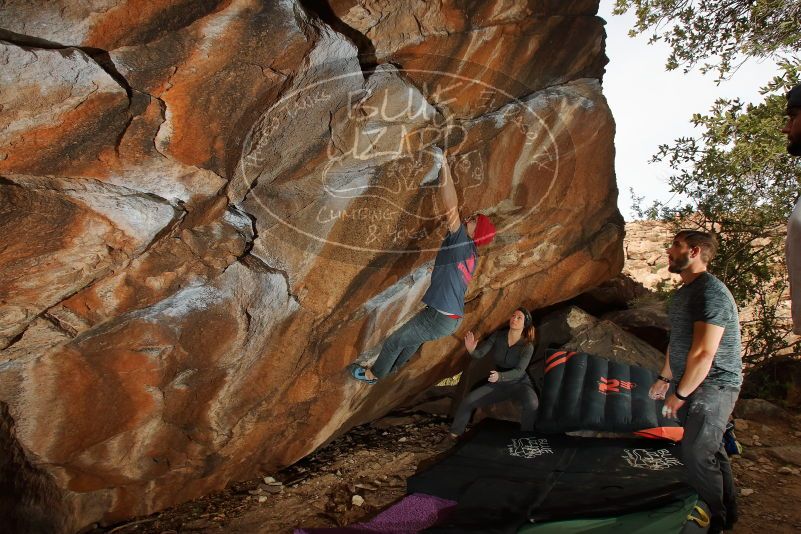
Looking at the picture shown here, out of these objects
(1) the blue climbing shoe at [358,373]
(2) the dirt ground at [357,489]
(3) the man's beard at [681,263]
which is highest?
(3) the man's beard at [681,263]

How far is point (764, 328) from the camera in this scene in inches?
249

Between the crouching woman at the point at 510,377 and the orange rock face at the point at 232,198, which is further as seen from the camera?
the crouching woman at the point at 510,377

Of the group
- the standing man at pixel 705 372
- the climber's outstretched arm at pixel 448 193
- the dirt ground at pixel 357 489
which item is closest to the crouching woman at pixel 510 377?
the dirt ground at pixel 357 489

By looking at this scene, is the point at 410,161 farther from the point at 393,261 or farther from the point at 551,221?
the point at 551,221

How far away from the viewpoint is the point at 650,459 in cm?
372

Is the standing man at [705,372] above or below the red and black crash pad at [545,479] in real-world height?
above

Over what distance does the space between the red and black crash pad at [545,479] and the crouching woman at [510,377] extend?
0.27 metres

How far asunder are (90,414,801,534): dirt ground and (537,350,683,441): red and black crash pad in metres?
0.83

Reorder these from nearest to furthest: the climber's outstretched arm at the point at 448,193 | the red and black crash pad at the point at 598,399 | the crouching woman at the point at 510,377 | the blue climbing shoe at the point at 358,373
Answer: the climber's outstretched arm at the point at 448,193 < the blue climbing shoe at the point at 358,373 < the red and black crash pad at the point at 598,399 < the crouching woman at the point at 510,377

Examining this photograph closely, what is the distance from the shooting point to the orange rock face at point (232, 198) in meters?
2.32

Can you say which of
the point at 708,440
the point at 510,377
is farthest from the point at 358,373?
the point at 708,440

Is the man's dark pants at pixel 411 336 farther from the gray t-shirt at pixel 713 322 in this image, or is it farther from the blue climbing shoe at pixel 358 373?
the gray t-shirt at pixel 713 322

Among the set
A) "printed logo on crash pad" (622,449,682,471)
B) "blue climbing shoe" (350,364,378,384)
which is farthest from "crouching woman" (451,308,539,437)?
"blue climbing shoe" (350,364,378,384)

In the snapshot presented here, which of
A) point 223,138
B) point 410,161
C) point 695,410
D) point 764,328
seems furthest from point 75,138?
point 764,328
